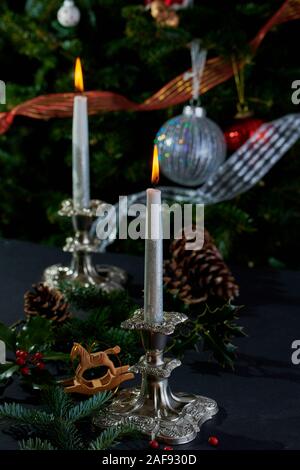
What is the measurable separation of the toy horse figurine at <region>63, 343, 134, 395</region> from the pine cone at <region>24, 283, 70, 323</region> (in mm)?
187

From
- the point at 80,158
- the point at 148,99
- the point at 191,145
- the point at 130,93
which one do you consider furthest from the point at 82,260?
the point at 130,93

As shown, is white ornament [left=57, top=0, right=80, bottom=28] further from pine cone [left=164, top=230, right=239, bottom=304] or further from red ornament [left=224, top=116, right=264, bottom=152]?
pine cone [left=164, top=230, right=239, bottom=304]

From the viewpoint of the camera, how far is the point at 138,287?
4.66ft

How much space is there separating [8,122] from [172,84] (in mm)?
425

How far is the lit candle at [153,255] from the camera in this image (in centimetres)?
87

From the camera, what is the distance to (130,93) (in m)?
2.13

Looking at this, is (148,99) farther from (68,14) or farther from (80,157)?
(80,157)

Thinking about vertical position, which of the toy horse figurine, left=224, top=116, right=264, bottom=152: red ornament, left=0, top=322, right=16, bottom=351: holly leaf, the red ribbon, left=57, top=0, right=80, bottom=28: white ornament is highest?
left=57, top=0, right=80, bottom=28: white ornament

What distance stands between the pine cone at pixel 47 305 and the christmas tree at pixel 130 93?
26.2 inches

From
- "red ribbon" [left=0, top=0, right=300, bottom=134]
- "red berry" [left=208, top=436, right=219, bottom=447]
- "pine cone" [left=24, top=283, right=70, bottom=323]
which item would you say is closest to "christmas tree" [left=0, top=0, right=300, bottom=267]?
"red ribbon" [left=0, top=0, right=300, bottom=134]

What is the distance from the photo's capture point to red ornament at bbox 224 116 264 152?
5.82ft

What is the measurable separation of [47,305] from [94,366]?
0.21 meters
